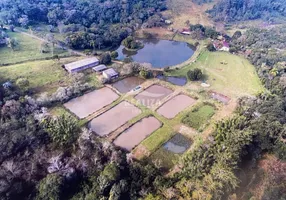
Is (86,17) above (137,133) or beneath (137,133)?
above

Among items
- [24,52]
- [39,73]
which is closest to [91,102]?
[39,73]

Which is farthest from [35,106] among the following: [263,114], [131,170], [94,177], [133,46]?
[263,114]

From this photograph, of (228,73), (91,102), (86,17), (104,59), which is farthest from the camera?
(86,17)

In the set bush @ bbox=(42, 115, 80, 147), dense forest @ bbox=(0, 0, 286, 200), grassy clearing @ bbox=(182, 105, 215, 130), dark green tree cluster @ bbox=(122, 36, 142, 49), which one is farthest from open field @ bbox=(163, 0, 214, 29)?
bush @ bbox=(42, 115, 80, 147)

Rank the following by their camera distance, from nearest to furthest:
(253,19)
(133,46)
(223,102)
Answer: (223,102), (133,46), (253,19)

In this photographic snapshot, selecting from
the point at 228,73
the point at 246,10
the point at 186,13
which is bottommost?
the point at 228,73

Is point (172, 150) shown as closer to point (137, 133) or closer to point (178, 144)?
point (178, 144)

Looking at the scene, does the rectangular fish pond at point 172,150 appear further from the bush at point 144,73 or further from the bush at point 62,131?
the bush at point 144,73

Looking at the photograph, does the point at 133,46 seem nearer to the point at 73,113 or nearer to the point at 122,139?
the point at 73,113
